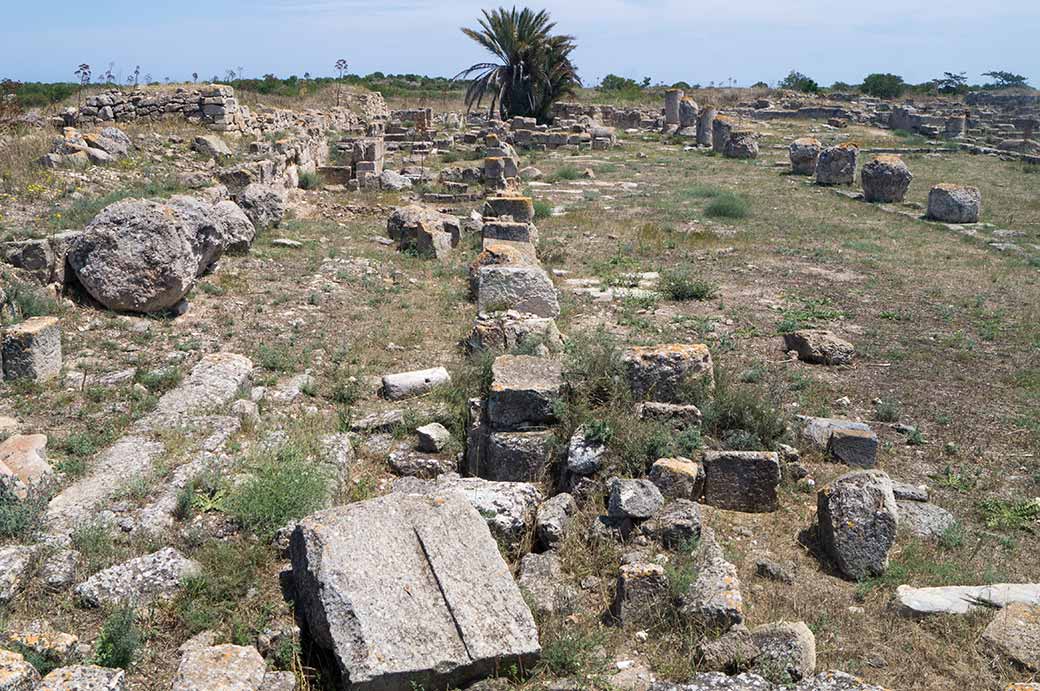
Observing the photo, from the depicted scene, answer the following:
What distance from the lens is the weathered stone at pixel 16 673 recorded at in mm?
3295

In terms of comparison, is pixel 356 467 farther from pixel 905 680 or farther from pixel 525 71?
pixel 525 71

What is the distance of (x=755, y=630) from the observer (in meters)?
4.04

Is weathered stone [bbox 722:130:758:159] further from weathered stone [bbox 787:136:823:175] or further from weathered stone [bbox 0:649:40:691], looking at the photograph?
weathered stone [bbox 0:649:40:691]

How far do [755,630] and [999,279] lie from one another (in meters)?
10.9

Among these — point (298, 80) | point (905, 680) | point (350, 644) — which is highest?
point (298, 80)

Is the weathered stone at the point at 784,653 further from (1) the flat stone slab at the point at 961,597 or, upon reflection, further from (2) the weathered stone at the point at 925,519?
(2) the weathered stone at the point at 925,519

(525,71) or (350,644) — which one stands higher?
(525,71)

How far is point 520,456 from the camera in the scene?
19.7 ft

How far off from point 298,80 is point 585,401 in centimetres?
3532

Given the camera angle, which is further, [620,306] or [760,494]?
[620,306]

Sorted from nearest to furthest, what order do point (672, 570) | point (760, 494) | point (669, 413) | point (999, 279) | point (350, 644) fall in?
point (350, 644), point (672, 570), point (760, 494), point (669, 413), point (999, 279)

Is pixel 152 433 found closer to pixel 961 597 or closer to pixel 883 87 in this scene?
pixel 961 597

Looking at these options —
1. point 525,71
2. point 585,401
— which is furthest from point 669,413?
point 525,71

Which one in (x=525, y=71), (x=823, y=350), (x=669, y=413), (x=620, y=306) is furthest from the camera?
(x=525, y=71)
